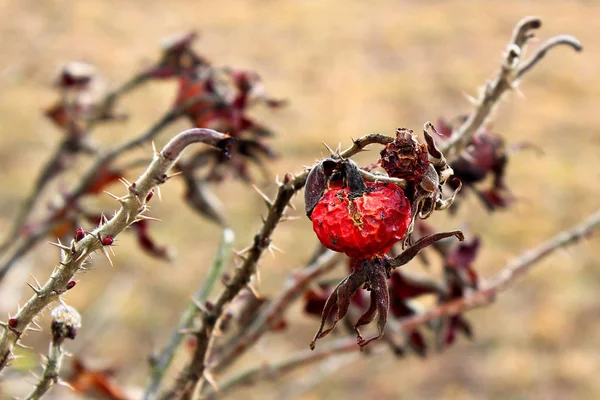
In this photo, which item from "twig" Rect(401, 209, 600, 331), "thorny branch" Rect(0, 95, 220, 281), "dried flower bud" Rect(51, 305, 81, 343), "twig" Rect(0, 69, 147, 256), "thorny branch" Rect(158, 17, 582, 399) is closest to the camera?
"dried flower bud" Rect(51, 305, 81, 343)

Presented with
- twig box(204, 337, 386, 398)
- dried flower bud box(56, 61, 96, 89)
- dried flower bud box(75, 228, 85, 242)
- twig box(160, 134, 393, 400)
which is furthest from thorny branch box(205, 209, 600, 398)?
dried flower bud box(56, 61, 96, 89)

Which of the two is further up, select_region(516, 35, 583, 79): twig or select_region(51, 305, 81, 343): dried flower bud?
select_region(516, 35, 583, 79): twig

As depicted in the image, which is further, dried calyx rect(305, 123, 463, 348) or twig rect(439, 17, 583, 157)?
twig rect(439, 17, 583, 157)

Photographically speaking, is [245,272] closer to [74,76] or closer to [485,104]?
[485,104]

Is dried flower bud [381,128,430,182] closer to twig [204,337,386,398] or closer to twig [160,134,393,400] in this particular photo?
twig [160,134,393,400]

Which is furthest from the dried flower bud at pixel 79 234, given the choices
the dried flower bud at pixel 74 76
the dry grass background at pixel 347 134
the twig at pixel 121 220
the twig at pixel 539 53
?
the dried flower bud at pixel 74 76

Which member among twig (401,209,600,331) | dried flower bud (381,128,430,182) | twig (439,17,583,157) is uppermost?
twig (439,17,583,157)

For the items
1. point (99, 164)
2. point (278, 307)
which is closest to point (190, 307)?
point (278, 307)
